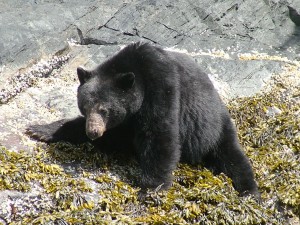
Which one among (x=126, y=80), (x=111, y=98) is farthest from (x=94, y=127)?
(x=126, y=80)

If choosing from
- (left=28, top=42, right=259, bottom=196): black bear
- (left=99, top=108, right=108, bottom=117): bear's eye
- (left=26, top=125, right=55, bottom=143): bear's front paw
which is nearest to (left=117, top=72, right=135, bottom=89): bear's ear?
(left=28, top=42, right=259, bottom=196): black bear

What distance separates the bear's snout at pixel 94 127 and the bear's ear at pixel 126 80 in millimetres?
586

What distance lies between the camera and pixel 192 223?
731 cm

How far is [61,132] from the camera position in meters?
8.63

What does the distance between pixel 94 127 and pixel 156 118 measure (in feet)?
2.92

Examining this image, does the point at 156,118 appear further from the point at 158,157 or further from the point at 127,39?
the point at 127,39

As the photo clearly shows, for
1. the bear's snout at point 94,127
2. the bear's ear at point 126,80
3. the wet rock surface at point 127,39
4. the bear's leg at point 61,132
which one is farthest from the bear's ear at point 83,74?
the wet rock surface at point 127,39

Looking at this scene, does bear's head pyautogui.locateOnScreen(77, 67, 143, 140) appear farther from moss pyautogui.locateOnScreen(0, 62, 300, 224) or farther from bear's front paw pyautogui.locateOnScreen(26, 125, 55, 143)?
bear's front paw pyautogui.locateOnScreen(26, 125, 55, 143)

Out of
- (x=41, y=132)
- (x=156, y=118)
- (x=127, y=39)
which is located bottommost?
(x=127, y=39)

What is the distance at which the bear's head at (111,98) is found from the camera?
791cm

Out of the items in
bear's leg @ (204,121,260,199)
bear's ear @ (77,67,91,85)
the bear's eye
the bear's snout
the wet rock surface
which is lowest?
bear's leg @ (204,121,260,199)

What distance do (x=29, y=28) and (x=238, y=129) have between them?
15.2ft

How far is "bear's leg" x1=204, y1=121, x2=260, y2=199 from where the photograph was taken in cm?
854

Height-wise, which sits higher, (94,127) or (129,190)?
(94,127)
